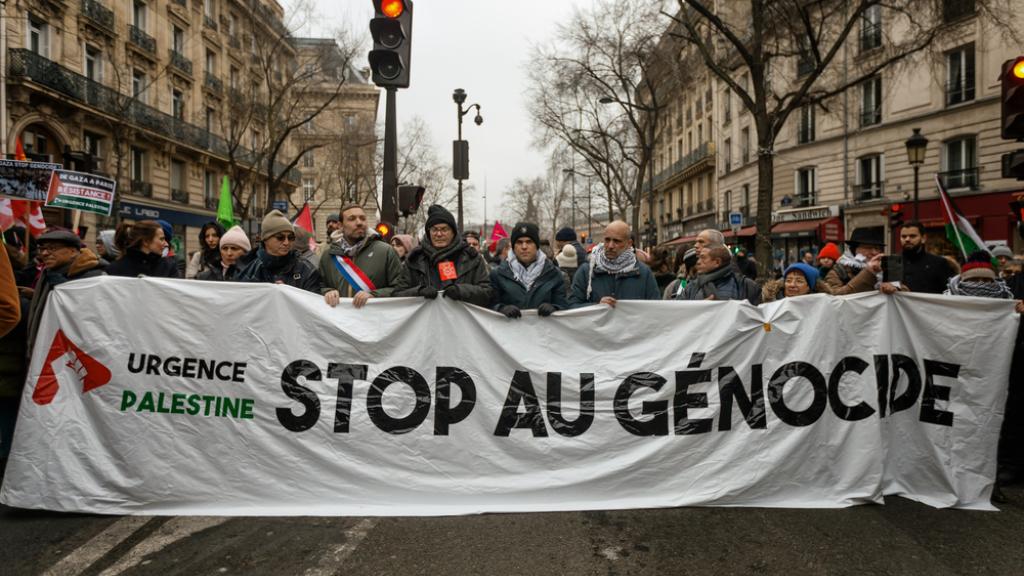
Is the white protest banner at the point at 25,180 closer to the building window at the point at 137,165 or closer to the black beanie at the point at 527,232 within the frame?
the black beanie at the point at 527,232

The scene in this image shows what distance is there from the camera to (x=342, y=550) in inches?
136

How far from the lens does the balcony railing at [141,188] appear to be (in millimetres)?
28408

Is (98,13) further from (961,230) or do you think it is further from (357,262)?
(961,230)

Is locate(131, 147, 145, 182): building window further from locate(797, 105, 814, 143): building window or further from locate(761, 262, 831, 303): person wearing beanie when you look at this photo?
locate(797, 105, 814, 143): building window

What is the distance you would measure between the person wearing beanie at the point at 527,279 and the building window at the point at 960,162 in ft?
88.7

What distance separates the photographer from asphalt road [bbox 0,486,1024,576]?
Result: 128 inches

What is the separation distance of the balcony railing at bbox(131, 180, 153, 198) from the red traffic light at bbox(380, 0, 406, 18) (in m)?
26.9

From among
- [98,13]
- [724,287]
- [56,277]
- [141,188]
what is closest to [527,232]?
[724,287]

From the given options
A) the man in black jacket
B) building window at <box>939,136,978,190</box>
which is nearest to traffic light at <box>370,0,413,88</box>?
the man in black jacket

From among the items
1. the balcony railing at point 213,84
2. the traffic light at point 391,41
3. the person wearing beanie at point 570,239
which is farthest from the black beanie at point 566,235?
the balcony railing at point 213,84

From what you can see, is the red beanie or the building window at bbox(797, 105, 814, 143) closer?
the red beanie

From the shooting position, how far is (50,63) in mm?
22562

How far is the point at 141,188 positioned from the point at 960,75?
1369 inches

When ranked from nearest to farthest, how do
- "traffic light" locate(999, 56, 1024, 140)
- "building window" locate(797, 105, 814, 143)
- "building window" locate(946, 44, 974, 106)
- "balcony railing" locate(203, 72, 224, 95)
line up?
"traffic light" locate(999, 56, 1024, 140) → "building window" locate(946, 44, 974, 106) → "building window" locate(797, 105, 814, 143) → "balcony railing" locate(203, 72, 224, 95)
